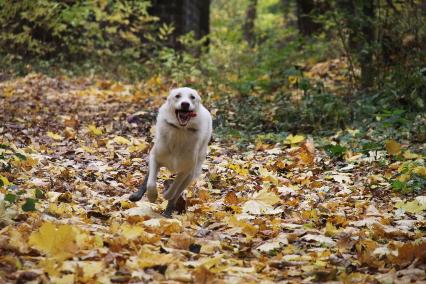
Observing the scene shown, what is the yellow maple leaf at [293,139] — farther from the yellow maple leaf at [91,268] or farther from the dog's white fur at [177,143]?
the yellow maple leaf at [91,268]

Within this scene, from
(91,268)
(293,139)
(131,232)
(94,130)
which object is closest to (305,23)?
(293,139)

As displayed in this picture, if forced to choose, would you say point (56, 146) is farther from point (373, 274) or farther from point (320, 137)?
point (373, 274)

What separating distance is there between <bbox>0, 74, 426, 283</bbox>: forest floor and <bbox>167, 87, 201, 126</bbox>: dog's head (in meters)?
0.85

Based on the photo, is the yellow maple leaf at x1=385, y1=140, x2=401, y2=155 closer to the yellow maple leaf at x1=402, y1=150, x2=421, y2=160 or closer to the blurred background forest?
the yellow maple leaf at x1=402, y1=150, x2=421, y2=160

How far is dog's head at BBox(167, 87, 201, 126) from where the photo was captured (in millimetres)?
5238

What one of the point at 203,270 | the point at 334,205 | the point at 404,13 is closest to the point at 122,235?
the point at 203,270

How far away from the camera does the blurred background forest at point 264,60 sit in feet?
33.8

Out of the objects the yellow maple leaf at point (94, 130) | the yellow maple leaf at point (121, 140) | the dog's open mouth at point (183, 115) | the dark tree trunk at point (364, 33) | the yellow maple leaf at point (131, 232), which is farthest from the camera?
the dark tree trunk at point (364, 33)

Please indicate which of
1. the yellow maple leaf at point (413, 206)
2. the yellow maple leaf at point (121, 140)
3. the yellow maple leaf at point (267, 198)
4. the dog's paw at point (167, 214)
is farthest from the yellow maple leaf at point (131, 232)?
the yellow maple leaf at point (121, 140)

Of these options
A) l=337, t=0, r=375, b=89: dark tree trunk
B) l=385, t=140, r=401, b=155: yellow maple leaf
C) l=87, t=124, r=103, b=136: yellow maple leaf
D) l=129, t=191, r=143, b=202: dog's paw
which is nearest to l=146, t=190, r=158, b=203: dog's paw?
l=129, t=191, r=143, b=202: dog's paw

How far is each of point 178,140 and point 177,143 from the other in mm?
35

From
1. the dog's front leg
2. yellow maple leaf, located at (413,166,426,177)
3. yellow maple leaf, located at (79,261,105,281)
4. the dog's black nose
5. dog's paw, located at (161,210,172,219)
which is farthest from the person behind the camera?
yellow maple leaf, located at (413,166,426,177)

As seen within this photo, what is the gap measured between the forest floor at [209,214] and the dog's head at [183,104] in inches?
33.5

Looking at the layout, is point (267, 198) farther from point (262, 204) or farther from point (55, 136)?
point (55, 136)
